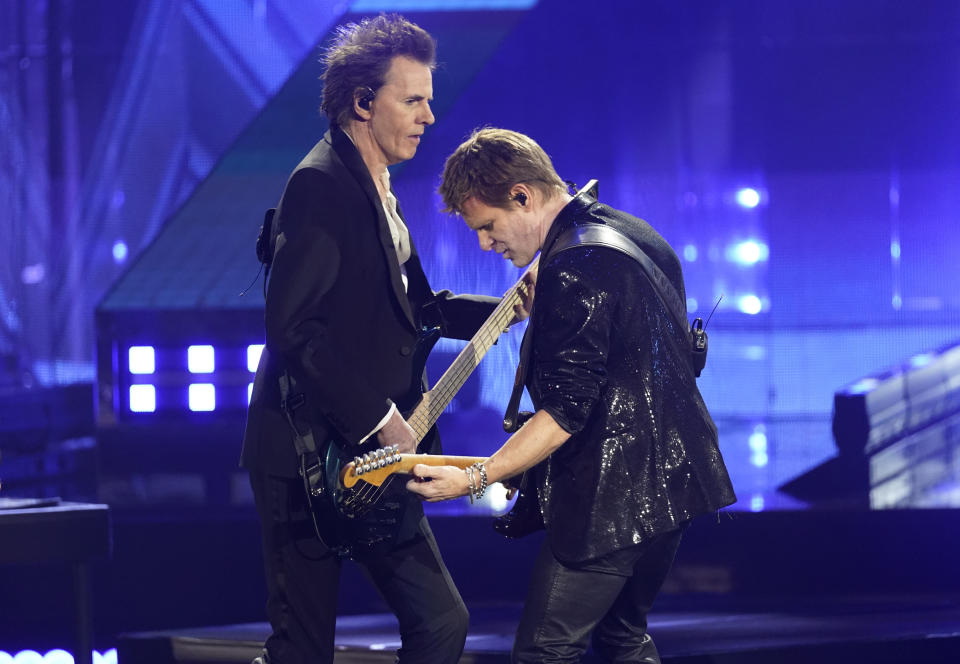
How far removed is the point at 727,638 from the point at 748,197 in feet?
6.53

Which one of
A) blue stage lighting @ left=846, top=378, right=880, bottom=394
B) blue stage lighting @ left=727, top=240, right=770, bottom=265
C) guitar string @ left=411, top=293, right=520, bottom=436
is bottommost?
guitar string @ left=411, top=293, right=520, bottom=436

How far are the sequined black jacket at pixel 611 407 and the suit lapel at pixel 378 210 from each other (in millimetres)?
370

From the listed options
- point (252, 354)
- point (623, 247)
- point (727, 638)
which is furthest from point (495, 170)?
point (252, 354)

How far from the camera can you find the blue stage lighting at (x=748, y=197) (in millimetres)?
4660

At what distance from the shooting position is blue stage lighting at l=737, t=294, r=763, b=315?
469 centimetres

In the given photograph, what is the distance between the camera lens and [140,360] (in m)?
4.69

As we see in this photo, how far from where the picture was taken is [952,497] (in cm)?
450

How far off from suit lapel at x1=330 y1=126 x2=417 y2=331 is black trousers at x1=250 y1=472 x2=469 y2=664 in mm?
448

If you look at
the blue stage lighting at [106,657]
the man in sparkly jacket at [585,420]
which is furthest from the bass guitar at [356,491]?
the blue stage lighting at [106,657]

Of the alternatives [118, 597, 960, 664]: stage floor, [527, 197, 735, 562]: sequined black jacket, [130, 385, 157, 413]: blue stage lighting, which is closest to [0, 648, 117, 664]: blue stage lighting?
[118, 597, 960, 664]: stage floor

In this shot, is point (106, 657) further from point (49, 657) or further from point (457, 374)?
point (457, 374)

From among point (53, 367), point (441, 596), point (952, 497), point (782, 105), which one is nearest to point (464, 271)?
point (782, 105)

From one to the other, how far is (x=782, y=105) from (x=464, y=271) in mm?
1560

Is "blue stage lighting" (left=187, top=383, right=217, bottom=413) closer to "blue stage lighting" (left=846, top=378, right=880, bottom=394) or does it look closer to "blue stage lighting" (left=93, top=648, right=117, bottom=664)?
"blue stage lighting" (left=93, top=648, right=117, bottom=664)
